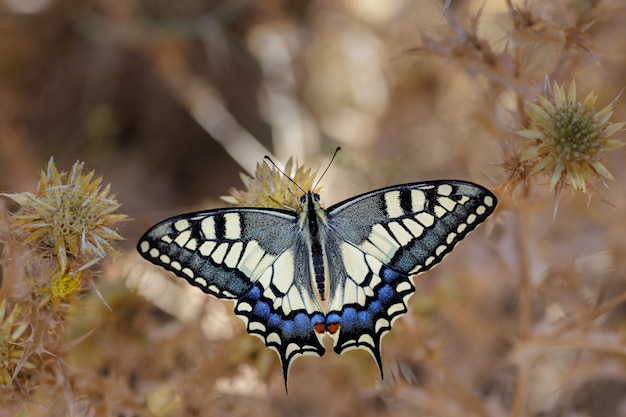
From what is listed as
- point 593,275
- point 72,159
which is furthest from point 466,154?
point 72,159

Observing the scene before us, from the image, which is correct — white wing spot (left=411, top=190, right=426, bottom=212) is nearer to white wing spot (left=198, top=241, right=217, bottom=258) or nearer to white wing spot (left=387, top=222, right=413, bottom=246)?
white wing spot (left=387, top=222, right=413, bottom=246)

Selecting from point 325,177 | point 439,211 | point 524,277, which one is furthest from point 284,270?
point 325,177

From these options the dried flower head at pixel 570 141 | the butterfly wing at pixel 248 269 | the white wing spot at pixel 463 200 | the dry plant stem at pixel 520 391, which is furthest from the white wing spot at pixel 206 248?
the dry plant stem at pixel 520 391

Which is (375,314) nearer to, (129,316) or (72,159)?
(129,316)

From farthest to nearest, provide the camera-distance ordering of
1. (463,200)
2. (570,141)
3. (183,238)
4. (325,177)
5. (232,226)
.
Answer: (325,177), (232,226), (183,238), (463,200), (570,141)

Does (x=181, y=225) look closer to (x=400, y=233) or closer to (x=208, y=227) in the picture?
(x=208, y=227)
